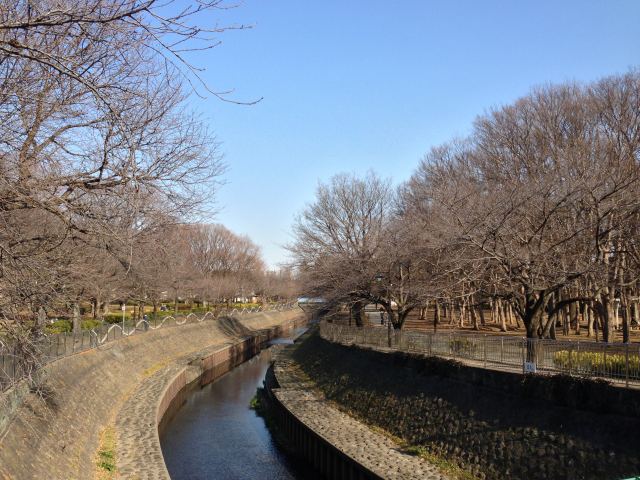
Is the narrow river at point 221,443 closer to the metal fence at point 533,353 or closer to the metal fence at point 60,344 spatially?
the metal fence at point 60,344

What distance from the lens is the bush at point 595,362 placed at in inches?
515

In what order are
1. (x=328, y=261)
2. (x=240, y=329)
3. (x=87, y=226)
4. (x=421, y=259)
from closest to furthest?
(x=87, y=226), (x=421, y=259), (x=328, y=261), (x=240, y=329)

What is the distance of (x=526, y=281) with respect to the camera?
63.3ft

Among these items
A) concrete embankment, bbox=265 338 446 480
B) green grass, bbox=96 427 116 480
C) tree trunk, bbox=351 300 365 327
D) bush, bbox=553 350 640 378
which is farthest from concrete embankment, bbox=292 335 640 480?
tree trunk, bbox=351 300 365 327

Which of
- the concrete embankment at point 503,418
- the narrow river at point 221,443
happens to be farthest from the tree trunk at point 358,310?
the concrete embankment at point 503,418

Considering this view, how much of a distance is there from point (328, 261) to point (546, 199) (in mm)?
16647

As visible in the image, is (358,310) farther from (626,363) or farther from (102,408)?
(626,363)

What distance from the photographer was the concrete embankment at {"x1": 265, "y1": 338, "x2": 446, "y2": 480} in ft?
48.6

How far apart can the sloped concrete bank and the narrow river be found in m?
1.26

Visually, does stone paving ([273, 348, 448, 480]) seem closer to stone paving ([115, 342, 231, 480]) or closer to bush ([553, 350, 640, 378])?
bush ([553, 350, 640, 378])

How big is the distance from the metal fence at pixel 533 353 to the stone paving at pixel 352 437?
3750mm

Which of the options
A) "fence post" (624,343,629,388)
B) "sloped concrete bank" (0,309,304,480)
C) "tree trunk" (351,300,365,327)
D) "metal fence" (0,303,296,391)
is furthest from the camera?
"tree trunk" (351,300,365,327)

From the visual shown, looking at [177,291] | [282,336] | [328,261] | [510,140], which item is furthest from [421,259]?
[282,336]

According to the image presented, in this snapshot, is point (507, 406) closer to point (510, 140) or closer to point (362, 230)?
point (362, 230)
